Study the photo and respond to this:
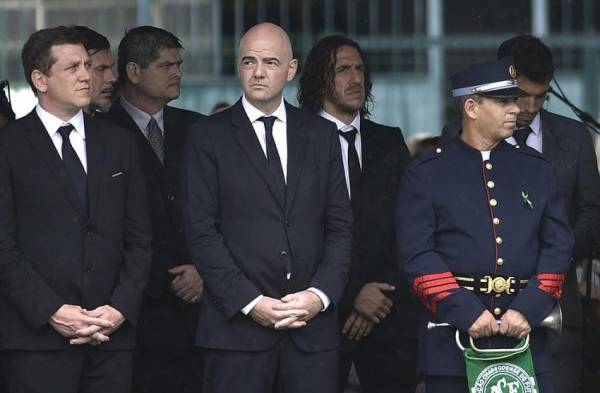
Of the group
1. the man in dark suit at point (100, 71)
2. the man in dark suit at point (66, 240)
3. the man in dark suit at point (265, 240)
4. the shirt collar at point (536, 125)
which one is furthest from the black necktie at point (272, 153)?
the man in dark suit at point (100, 71)

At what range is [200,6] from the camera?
11445 mm

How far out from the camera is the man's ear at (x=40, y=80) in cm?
595

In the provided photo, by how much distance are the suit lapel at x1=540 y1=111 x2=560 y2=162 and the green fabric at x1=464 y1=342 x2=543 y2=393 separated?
1.16 metres

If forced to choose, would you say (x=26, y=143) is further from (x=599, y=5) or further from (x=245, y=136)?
(x=599, y=5)

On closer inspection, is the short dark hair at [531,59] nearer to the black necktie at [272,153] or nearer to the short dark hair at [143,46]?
the black necktie at [272,153]

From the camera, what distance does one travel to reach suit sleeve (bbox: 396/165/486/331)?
5.67 m

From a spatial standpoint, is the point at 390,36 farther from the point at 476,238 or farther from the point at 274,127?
the point at 476,238

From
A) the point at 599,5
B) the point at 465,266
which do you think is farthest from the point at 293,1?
the point at 465,266

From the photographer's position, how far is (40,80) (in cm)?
597

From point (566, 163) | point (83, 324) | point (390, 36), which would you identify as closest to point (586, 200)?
point (566, 163)

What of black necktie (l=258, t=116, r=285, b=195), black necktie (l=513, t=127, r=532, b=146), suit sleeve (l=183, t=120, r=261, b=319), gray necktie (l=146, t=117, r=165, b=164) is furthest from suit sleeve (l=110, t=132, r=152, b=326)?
black necktie (l=513, t=127, r=532, b=146)

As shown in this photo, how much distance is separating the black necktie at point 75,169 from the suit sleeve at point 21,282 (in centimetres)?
27

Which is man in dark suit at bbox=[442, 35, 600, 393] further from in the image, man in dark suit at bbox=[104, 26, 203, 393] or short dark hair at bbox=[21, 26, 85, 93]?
short dark hair at bbox=[21, 26, 85, 93]

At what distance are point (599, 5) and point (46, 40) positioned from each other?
6640mm
